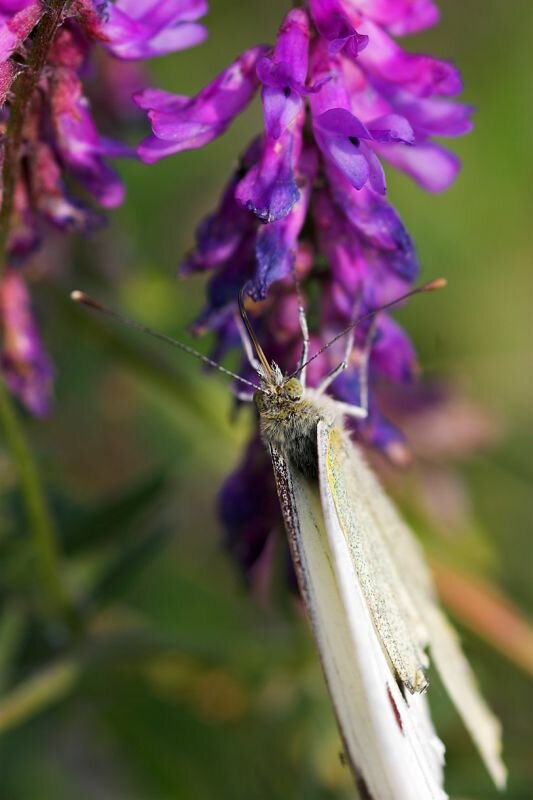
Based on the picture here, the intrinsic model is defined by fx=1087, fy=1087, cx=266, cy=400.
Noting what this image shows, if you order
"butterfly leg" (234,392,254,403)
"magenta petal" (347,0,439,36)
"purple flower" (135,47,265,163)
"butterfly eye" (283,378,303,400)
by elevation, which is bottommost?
"butterfly eye" (283,378,303,400)

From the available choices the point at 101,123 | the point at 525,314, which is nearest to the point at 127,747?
the point at 101,123

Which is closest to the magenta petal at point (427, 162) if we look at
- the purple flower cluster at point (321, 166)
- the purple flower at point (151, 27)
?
the purple flower cluster at point (321, 166)

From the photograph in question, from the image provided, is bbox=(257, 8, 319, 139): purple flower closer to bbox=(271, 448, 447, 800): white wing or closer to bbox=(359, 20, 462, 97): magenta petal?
bbox=(359, 20, 462, 97): magenta petal

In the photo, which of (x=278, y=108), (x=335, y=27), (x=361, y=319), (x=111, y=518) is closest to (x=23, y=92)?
(x=278, y=108)

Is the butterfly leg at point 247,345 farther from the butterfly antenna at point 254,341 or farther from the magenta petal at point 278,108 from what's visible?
the magenta petal at point 278,108

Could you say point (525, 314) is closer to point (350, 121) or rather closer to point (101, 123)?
point (101, 123)

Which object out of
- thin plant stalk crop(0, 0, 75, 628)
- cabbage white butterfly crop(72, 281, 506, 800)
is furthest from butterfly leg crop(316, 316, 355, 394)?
thin plant stalk crop(0, 0, 75, 628)

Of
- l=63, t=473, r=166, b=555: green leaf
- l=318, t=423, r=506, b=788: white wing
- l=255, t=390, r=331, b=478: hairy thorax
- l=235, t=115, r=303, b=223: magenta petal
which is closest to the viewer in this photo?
l=235, t=115, r=303, b=223: magenta petal
